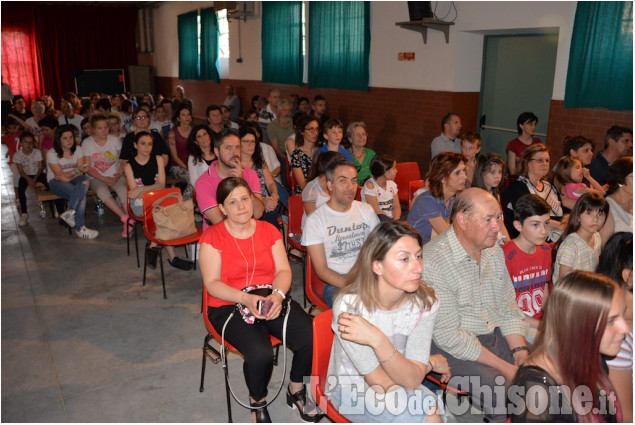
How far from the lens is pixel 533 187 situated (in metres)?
3.82

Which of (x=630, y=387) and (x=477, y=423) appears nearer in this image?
(x=630, y=387)

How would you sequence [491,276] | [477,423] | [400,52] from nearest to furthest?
[491,276], [477,423], [400,52]

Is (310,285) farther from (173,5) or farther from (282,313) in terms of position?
(173,5)

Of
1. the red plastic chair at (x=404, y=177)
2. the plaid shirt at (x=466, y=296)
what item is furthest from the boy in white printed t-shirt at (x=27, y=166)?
the plaid shirt at (x=466, y=296)

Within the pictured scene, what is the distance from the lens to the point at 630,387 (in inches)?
76.4

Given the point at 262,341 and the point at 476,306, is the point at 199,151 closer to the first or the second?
the point at 262,341

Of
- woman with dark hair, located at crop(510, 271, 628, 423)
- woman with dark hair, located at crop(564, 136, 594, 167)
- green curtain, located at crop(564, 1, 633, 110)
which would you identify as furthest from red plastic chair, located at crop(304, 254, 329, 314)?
green curtain, located at crop(564, 1, 633, 110)

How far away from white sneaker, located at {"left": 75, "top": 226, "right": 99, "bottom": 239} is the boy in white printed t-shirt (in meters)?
1.08

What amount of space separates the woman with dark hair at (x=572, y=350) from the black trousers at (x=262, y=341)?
120 centimetres

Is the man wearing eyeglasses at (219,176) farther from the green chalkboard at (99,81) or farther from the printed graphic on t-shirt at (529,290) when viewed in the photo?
the green chalkboard at (99,81)

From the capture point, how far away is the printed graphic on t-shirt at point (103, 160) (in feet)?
18.4

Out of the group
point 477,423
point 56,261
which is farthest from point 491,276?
point 56,261

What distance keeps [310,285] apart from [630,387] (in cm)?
172

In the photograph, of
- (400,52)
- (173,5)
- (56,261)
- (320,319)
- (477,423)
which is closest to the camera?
(320,319)
